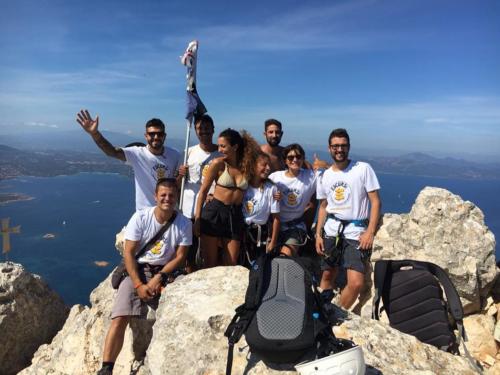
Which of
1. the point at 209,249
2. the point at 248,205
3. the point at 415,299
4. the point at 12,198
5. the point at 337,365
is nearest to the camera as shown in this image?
the point at 337,365

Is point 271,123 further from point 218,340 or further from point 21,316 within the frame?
point 21,316

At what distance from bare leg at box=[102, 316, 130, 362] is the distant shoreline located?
18009 centimetres

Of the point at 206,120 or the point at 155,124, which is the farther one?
the point at 206,120

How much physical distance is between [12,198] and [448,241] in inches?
7574

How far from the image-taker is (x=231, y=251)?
251 inches

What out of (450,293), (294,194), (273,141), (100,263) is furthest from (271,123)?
(100,263)

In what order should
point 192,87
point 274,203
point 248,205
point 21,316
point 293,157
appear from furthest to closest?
point 21,316
point 192,87
point 293,157
point 274,203
point 248,205

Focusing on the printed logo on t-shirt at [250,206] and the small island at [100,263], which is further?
Answer: the small island at [100,263]

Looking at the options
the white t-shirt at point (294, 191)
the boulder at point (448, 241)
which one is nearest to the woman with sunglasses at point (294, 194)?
the white t-shirt at point (294, 191)

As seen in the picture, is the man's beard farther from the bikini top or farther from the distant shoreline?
the distant shoreline

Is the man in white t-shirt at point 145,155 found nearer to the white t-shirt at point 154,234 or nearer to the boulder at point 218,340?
the white t-shirt at point 154,234

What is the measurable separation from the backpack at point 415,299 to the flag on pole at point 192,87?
5.47m

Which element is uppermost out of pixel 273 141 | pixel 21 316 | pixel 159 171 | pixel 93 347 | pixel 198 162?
pixel 273 141

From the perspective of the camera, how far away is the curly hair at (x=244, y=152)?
250 inches
